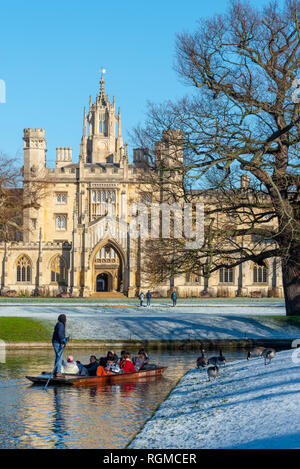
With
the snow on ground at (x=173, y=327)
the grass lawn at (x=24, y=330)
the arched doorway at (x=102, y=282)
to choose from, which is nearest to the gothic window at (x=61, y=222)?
the arched doorway at (x=102, y=282)

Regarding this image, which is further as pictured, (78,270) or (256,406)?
(78,270)

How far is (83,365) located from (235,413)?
22.1 feet

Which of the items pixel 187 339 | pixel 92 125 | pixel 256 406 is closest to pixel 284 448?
pixel 256 406

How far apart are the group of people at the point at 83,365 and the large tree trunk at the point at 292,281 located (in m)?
9.35

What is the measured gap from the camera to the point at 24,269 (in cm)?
6219

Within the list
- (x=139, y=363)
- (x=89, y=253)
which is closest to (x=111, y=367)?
(x=139, y=363)

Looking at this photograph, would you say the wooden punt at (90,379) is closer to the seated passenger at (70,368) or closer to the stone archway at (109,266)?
the seated passenger at (70,368)

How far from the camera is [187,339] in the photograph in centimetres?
2394

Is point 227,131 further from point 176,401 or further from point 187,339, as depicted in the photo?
point 176,401

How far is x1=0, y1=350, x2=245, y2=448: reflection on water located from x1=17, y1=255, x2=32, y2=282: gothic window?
145 ft

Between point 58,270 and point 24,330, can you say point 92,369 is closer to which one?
point 24,330

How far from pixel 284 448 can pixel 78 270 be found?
177ft

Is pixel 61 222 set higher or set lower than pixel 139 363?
higher

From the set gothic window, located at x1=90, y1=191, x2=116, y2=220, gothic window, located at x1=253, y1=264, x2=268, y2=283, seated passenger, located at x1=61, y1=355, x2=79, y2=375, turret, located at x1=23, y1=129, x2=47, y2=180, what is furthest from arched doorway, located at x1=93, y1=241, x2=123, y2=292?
seated passenger, located at x1=61, y1=355, x2=79, y2=375
